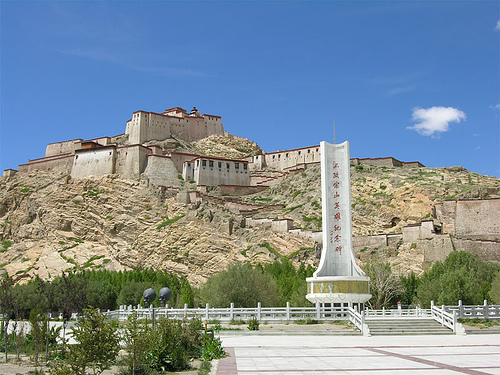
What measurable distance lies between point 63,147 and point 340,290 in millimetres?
73654

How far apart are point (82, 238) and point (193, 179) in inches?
708

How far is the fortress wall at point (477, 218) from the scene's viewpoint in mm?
51938

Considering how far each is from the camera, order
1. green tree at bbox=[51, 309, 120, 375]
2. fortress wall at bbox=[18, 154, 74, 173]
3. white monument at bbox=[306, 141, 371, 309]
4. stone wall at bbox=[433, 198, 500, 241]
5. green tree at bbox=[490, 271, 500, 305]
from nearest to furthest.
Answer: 1. green tree at bbox=[51, 309, 120, 375]
2. white monument at bbox=[306, 141, 371, 309]
3. green tree at bbox=[490, 271, 500, 305]
4. stone wall at bbox=[433, 198, 500, 241]
5. fortress wall at bbox=[18, 154, 74, 173]

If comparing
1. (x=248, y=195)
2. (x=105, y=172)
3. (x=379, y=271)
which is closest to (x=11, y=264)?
(x=105, y=172)

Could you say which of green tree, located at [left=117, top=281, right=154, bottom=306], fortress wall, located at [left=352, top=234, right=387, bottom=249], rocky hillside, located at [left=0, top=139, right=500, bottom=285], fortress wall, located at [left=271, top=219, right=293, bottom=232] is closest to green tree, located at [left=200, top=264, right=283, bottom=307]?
green tree, located at [left=117, top=281, right=154, bottom=306]

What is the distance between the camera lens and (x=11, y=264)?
7100cm

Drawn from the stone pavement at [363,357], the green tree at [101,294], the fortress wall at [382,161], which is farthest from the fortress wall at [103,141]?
the stone pavement at [363,357]

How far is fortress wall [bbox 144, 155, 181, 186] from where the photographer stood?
3027 inches

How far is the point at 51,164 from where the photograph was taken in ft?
287

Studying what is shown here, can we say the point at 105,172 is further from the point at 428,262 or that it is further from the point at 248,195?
the point at 428,262

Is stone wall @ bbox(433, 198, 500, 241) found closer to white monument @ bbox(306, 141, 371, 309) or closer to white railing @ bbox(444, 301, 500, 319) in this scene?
white monument @ bbox(306, 141, 371, 309)

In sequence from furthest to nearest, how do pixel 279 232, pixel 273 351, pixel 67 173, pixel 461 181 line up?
pixel 67 173
pixel 461 181
pixel 279 232
pixel 273 351

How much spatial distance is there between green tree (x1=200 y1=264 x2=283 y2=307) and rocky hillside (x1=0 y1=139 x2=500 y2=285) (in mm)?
15128

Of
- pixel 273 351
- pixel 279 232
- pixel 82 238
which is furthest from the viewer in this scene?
pixel 82 238
